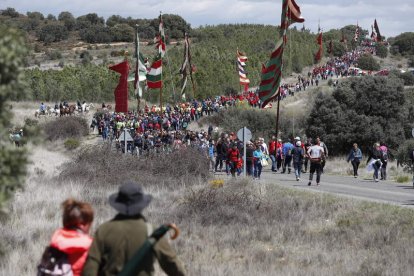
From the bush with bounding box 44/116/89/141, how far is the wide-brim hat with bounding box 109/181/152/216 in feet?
153

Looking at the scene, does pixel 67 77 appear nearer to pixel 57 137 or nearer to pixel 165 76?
pixel 165 76

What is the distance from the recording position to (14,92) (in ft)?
21.6

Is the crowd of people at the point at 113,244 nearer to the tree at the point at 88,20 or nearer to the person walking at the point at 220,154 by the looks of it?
the person walking at the point at 220,154

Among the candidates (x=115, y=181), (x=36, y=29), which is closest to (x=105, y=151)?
(x=115, y=181)

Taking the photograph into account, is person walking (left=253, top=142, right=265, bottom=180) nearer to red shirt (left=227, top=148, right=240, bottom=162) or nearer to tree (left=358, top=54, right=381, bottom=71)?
red shirt (left=227, top=148, right=240, bottom=162)

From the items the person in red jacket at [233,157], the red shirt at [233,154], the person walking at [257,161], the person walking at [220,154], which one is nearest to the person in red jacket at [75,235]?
the person walking at [257,161]

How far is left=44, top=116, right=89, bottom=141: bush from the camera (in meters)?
52.8

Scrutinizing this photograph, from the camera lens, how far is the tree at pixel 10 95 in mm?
6359

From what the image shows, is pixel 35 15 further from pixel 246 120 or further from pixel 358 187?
pixel 358 187

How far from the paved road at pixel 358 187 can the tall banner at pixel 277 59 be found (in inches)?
129

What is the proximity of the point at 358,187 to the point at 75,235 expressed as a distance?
755 inches

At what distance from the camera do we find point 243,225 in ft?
58.1

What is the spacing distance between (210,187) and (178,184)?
13.7ft

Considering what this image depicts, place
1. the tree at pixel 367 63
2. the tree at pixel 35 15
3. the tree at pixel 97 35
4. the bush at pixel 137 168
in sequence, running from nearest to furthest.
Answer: the bush at pixel 137 168
the tree at pixel 367 63
the tree at pixel 97 35
the tree at pixel 35 15
